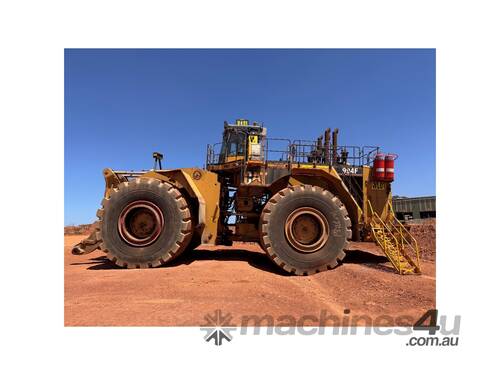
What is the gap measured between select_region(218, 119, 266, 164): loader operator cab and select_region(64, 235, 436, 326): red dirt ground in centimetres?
387

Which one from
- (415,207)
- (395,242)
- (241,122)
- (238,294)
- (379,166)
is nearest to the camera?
(238,294)

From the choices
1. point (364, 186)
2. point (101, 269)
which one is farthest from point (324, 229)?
point (101, 269)

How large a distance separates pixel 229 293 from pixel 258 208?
426 cm

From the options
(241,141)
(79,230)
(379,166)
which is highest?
(241,141)

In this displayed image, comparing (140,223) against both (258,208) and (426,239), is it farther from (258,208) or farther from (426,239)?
(426,239)

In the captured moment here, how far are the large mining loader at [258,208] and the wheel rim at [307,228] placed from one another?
0.10 feet

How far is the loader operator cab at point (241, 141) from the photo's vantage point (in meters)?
9.57

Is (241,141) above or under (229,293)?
above

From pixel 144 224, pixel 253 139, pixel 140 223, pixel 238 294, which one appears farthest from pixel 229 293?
pixel 253 139

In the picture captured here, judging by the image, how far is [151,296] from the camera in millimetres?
5340

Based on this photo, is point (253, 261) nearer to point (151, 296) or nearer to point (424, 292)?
point (151, 296)

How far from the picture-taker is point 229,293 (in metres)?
5.55

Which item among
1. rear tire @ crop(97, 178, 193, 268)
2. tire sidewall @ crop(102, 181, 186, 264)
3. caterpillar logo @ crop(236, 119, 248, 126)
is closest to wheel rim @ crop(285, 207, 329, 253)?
rear tire @ crop(97, 178, 193, 268)

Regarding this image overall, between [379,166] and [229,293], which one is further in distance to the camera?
[379,166]
